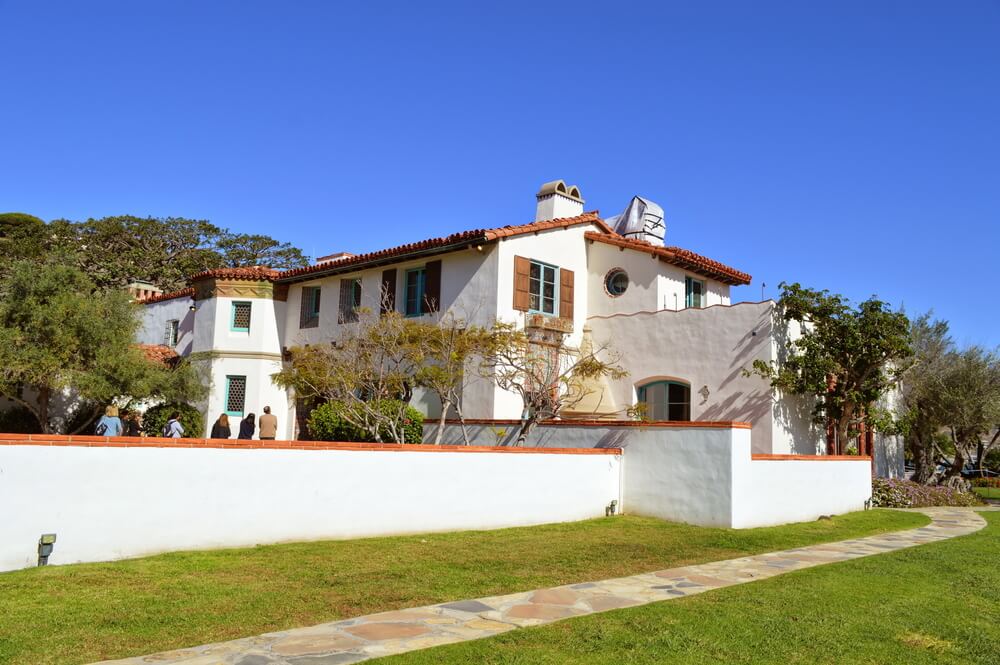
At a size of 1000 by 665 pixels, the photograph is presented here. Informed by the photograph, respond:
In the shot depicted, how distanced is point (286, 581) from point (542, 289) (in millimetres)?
14353

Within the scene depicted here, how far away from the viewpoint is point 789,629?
6988mm

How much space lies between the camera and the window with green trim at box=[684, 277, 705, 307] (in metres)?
24.9

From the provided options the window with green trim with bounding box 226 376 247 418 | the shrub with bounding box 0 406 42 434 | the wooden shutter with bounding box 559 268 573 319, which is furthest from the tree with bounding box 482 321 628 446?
the shrub with bounding box 0 406 42 434

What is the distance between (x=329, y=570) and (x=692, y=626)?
168 inches

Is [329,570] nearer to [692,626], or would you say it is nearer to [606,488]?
[692,626]

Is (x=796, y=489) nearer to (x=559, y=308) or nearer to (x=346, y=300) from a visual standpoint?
(x=559, y=308)

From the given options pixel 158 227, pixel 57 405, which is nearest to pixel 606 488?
pixel 57 405

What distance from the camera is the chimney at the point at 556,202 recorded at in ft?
79.2

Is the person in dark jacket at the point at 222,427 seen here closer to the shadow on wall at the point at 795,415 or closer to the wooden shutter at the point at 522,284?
the wooden shutter at the point at 522,284

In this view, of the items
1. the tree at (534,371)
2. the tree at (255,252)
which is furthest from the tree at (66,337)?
the tree at (255,252)

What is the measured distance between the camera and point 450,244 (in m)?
21.2

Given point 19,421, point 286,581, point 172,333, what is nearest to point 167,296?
point 172,333

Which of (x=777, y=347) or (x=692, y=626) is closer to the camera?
(x=692, y=626)

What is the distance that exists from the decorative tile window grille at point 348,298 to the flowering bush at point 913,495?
15.3m
